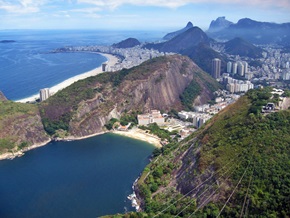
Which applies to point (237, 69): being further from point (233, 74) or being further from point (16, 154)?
point (16, 154)

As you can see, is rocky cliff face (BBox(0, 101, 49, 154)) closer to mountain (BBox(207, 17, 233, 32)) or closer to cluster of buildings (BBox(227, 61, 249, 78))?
cluster of buildings (BBox(227, 61, 249, 78))

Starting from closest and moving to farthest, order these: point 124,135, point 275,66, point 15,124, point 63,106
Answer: point 15,124
point 124,135
point 63,106
point 275,66

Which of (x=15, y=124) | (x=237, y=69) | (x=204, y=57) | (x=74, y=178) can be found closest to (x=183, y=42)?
(x=204, y=57)

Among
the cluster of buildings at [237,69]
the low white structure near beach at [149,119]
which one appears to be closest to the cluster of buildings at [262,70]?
the cluster of buildings at [237,69]

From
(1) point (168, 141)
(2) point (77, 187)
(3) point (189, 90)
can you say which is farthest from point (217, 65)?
(2) point (77, 187)

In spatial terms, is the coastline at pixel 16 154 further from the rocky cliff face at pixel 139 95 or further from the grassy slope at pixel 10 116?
the rocky cliff face at pixel 139 95

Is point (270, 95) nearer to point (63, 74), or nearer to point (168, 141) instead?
point (168, 141)
